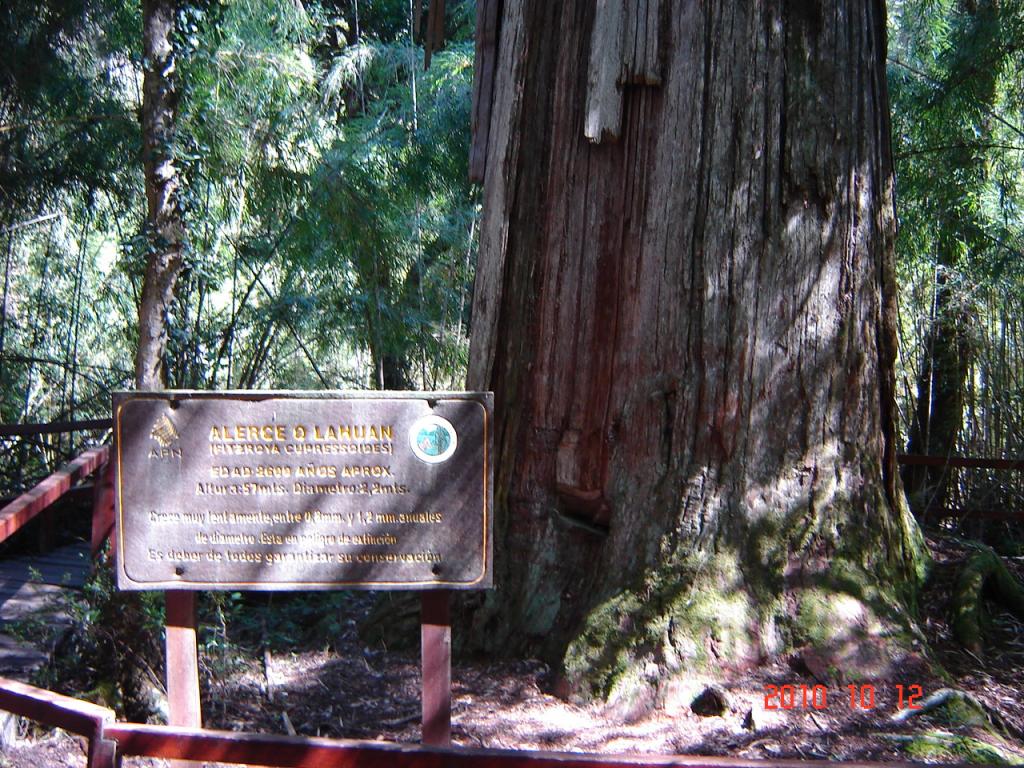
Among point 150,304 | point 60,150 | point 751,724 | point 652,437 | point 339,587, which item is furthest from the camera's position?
point 60,150

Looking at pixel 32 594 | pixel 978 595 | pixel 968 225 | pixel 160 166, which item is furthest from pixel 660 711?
pixel 968 225

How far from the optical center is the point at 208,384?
33.6ft

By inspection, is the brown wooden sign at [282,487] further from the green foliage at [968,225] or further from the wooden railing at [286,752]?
the green foliage at [968,225]

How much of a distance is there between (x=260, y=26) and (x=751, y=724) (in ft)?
29.7

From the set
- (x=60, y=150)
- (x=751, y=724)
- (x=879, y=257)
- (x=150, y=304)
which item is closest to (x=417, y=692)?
(x=751, y=724)

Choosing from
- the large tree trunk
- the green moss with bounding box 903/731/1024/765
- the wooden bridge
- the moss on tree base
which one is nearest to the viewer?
the wooden bridge

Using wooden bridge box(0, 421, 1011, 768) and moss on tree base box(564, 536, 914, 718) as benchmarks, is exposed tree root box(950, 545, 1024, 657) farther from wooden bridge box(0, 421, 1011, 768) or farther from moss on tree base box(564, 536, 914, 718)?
wooden bridge box(0, 421, 1011, 768)

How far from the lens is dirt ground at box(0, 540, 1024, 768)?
364cm

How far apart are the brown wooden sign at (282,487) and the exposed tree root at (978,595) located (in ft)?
8.80

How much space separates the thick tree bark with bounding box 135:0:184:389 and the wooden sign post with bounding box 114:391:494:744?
3899mm

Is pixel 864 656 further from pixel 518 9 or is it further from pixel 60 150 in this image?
pixel 60 150

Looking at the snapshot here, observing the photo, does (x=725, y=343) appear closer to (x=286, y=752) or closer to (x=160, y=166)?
(x=286, y=752)
